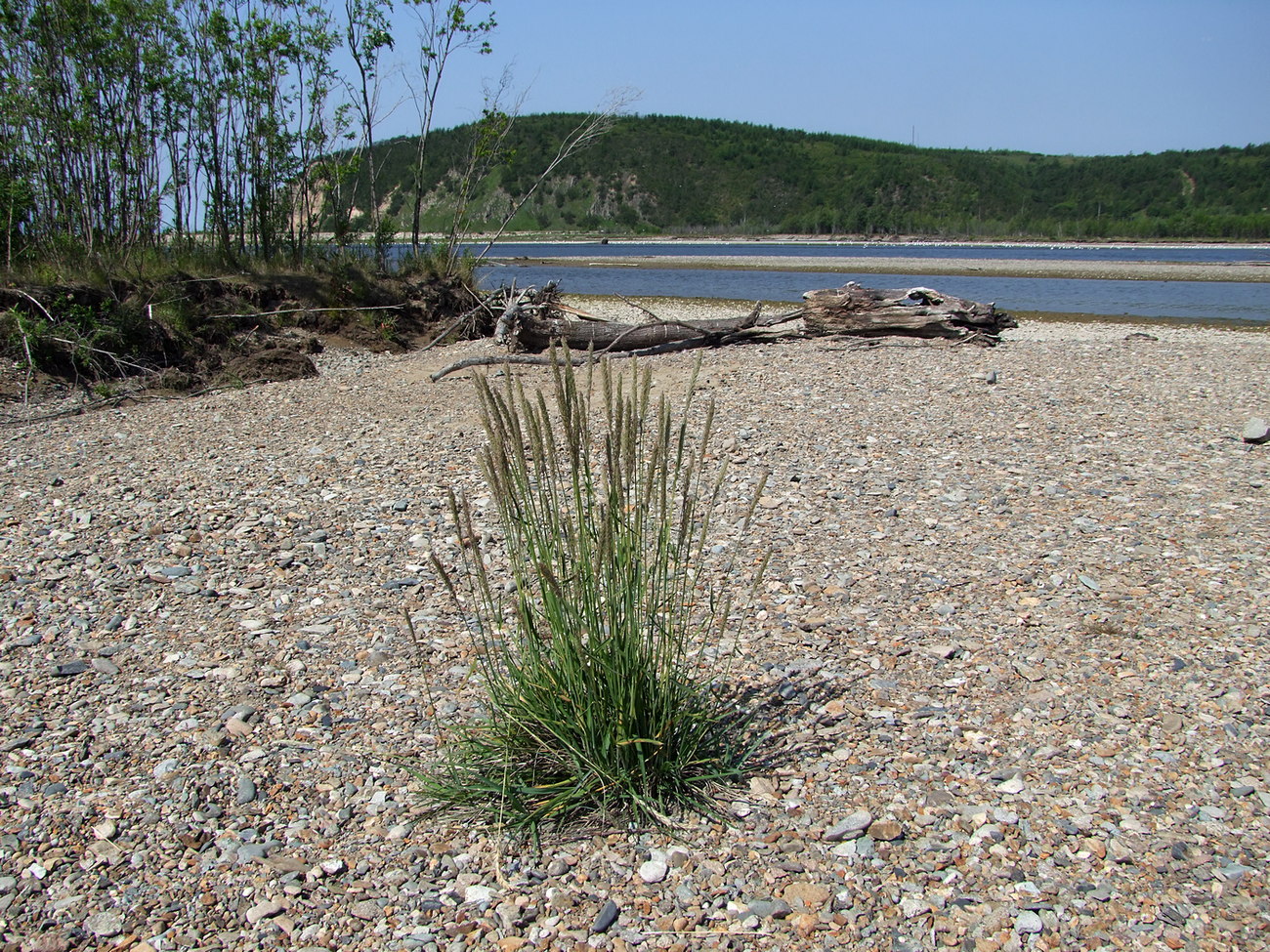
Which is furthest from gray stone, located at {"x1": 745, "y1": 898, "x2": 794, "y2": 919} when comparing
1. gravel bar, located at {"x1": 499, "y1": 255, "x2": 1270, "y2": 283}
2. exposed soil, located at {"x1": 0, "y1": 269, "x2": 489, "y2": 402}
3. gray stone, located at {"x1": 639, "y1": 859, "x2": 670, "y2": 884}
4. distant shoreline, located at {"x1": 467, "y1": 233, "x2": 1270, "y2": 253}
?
distant shoreline, located at {"x1": 467, "y1": 233, "x2": 1270, "y2": 253}

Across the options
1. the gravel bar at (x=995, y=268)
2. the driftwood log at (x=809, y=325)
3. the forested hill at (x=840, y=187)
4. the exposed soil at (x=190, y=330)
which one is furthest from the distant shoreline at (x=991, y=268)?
the forested hill at (x=840, y=187)

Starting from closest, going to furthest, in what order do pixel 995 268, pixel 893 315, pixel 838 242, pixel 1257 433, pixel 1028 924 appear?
pixel 1028 924
pixel 1257 433
pixel 893 315
pixel 995 268
pixel 838 242

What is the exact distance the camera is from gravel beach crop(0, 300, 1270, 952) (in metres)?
2.84

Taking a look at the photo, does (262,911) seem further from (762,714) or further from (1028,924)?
(1028,924)

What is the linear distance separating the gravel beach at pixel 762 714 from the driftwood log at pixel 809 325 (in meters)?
5.98

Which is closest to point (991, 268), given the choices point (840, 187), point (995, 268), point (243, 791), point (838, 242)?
point (995, 268)

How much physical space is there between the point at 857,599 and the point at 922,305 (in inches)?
405

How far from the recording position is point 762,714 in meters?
3.94

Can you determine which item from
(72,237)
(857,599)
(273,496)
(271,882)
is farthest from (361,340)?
(271,882)

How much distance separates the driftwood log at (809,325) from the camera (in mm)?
13836

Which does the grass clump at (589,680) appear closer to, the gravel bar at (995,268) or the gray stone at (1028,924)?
the gray stone at (1028,924)

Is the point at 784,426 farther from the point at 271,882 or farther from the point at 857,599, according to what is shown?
the point at 271,882

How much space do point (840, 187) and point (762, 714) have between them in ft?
458

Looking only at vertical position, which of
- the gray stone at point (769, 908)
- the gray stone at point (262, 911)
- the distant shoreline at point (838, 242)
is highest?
the distant shoreline at point (838, 242)
